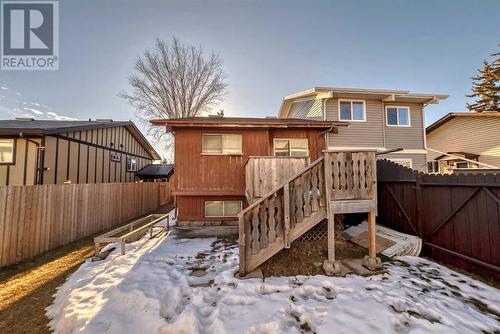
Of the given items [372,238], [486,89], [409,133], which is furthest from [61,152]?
[486,89]

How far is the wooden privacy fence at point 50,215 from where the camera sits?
5.54 meters

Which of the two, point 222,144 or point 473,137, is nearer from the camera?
point 222,144

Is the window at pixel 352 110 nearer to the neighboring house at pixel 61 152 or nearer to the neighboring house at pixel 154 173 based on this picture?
the neighboring house at pixel 61 152

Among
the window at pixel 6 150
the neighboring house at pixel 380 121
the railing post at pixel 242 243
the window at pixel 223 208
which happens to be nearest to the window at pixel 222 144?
the window at pixel 223 208

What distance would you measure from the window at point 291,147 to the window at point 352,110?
4.82m

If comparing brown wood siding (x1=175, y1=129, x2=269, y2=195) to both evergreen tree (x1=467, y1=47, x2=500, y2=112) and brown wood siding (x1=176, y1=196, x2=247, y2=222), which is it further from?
evergreen tree (x1=467, y1=47, x2=500, y2=112)

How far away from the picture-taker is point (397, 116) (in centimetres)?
1268

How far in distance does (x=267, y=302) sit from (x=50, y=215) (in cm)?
797

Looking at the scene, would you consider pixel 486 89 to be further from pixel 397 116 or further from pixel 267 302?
pixel 267 302

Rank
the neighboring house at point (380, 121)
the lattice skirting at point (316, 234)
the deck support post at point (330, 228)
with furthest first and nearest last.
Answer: the neighboring house at point (380, 121) < the lattice skirting at point (316, 234) < the deck support post at point (330, 228)

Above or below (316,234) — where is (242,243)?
above

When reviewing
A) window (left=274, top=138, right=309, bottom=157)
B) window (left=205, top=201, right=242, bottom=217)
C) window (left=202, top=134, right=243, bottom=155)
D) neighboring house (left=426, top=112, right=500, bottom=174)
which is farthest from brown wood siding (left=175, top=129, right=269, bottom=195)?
neighboring house (left=426, top=112, right=500, bottom=174)

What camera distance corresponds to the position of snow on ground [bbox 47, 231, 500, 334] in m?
2.84

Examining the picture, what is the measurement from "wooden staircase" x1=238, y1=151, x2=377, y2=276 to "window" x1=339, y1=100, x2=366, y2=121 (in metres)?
8.81
